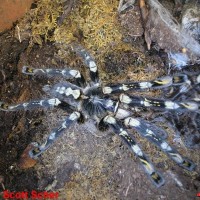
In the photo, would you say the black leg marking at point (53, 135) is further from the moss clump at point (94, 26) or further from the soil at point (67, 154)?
the moss clump at point (94, 26)

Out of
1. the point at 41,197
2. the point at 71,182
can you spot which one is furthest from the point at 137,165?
the point at 41,197

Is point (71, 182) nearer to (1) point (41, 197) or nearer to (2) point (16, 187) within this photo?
(1) point (41, 197)

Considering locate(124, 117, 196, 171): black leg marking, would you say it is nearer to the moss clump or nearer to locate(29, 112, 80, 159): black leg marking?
locate(29, 112, 80, 159): black leg marking

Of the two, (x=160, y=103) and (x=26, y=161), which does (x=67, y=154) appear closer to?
(x=26, y=161)

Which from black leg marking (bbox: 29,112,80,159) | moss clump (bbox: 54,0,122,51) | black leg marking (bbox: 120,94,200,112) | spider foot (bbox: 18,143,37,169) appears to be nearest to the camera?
black leg marking (bbox: 120,94,200,112)

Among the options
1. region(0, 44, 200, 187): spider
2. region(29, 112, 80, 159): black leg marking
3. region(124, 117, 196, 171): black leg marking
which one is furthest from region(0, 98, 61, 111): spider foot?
region(124, 117, 196, 171): black leg marking

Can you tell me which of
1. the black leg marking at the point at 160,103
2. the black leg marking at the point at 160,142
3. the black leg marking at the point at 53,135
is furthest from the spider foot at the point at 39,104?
the black leg marking at the point at 160,142
